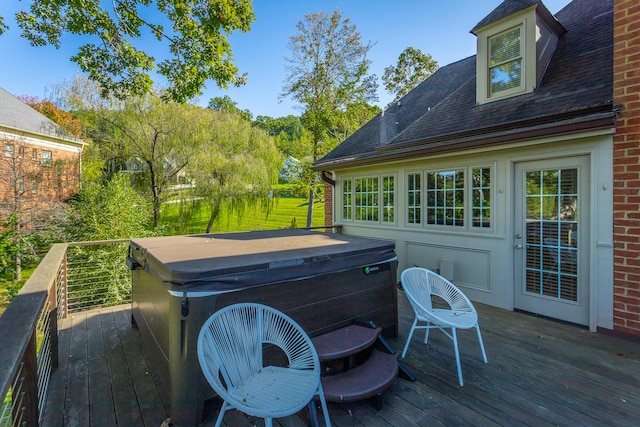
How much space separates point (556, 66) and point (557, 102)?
101 centimetres

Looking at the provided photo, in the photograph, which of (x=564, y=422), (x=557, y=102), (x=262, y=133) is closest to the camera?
(x=564, y=422)

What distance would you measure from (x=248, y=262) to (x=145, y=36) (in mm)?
5383

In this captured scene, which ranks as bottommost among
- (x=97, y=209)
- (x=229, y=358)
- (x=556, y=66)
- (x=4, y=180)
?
(x=229, y=358)

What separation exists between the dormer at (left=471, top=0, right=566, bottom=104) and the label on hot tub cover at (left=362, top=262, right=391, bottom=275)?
338 cm

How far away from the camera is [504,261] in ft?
13.6

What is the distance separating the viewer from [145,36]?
5.51 metres

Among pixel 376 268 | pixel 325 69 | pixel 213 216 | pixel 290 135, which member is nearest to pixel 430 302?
pixel 376 268

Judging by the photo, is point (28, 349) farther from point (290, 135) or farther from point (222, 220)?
point (290, 135)

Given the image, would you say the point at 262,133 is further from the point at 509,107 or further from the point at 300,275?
the point at 300,275

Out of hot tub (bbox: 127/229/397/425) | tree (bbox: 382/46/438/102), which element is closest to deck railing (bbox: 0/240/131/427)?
hot tub (bbox: 127/229/397/425)

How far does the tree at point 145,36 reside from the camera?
4.83 meters

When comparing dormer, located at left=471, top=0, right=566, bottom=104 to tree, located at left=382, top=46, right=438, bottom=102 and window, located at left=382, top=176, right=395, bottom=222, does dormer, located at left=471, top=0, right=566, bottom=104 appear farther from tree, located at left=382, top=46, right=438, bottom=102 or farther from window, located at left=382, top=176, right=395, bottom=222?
tree, located at left=382, top=46, right=438, bottom=102

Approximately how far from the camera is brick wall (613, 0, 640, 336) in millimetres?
3129

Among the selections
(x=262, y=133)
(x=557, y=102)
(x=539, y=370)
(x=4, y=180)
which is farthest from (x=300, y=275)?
(x=4, y=180)
